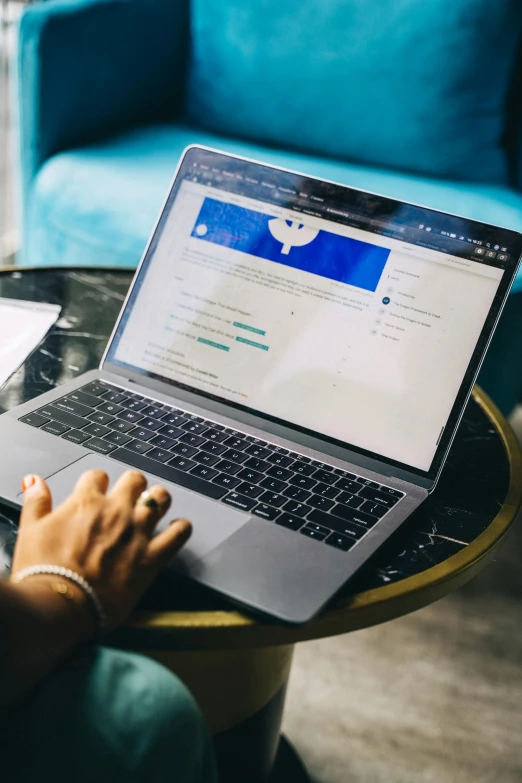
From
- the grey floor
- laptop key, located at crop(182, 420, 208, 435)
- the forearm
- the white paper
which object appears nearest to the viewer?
the forearm

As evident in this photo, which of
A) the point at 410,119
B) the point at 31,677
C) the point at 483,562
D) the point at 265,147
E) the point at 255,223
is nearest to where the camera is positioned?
the point at 31,677

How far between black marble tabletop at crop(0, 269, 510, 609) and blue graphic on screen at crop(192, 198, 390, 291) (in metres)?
0.23

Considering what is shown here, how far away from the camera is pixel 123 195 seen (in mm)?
1741

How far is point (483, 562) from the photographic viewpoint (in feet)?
2.46

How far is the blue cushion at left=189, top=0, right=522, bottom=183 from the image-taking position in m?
1.83

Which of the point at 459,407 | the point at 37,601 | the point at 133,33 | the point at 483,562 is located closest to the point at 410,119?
the point at 133,33

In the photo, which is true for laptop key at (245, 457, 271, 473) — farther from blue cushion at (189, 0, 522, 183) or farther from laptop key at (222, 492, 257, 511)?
blue cushion at (189, 0, 522, 183)

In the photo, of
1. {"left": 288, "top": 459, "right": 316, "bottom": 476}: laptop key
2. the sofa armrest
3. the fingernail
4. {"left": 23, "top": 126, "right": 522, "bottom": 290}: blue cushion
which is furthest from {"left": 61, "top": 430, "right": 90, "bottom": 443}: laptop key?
the sofa armrest

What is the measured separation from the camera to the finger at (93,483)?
0.67 meters

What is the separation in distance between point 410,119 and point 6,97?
5.70 feet

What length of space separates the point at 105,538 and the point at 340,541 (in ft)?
0.65

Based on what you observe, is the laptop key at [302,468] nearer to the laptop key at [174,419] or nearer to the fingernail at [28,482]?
the laptop key at [174,419]

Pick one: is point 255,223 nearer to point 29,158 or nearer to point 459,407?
point 459,407

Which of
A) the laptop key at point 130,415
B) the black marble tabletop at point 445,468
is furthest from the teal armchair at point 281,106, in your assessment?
the laptop key at point 130,415
